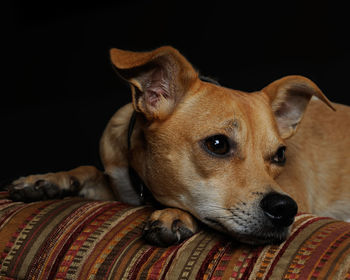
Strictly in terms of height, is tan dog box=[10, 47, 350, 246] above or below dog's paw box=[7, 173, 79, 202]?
above

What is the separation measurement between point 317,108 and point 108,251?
160 cm

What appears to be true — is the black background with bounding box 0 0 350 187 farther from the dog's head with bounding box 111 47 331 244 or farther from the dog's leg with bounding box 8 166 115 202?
the dog's head with bounding box 111 47 331 244

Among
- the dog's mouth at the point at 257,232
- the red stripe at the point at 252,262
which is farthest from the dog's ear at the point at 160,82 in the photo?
the red stripe at the point at 252,262

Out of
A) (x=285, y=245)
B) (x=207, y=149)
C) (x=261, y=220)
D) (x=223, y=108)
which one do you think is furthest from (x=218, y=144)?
A: (x=285, y=245)

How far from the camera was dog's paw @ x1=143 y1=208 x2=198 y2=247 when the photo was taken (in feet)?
5.18

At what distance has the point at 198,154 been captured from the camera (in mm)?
1771

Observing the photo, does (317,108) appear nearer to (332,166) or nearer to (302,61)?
(332,166)

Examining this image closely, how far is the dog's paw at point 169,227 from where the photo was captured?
158cm

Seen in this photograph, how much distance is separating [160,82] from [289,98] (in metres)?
0.67

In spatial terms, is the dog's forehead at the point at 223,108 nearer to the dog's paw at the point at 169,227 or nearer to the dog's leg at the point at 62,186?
the dog's paw at the point at 169,227

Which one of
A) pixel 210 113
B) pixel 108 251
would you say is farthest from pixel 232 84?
pixel 108 251

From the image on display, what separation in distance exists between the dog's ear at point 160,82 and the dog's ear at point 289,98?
451mm

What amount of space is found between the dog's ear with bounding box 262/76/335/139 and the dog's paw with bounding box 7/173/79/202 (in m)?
0.97

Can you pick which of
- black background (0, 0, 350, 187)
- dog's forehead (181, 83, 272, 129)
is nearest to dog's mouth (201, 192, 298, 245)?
dog's forehead (181, 83, 272, 129)
